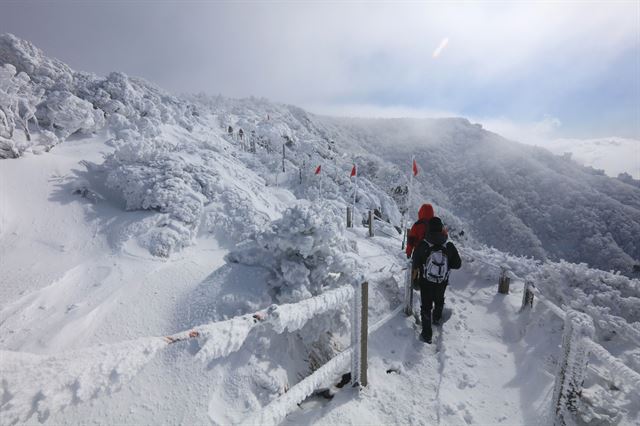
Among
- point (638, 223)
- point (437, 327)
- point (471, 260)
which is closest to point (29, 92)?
point (437, 327)

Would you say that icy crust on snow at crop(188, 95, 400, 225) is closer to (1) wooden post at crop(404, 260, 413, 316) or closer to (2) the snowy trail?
(1) wooden post at crop(404, 260, 413, 316)

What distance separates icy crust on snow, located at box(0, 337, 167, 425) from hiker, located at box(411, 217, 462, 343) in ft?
12.3

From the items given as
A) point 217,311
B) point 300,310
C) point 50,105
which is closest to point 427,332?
point 300,310

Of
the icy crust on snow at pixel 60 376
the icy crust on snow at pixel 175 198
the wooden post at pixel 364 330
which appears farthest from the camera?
the icy crust on snow at pixel 175 198

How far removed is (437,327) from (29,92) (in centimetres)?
1464

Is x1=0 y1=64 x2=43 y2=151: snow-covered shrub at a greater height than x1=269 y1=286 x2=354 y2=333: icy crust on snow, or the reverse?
x1=0 y1=64 x2=43 y2=151: snow-covered shrub

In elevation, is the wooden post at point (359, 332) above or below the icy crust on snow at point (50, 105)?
below

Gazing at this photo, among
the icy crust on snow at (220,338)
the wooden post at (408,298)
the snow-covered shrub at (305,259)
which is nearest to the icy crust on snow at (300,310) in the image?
the icy crust on snow at (220,338)

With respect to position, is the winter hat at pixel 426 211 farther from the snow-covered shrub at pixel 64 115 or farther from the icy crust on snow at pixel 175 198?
the snow-covered shrub at pixel 64 115

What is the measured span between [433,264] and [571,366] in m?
1.81

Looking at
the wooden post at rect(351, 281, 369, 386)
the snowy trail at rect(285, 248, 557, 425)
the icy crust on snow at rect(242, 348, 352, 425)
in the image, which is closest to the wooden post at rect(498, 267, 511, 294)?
the snowy trail at rect(285, 248, 557, 425)

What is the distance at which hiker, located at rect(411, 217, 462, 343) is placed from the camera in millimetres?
4262

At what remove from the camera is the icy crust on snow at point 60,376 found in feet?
4.12

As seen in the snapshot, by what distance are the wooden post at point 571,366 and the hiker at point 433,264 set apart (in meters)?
1.56
